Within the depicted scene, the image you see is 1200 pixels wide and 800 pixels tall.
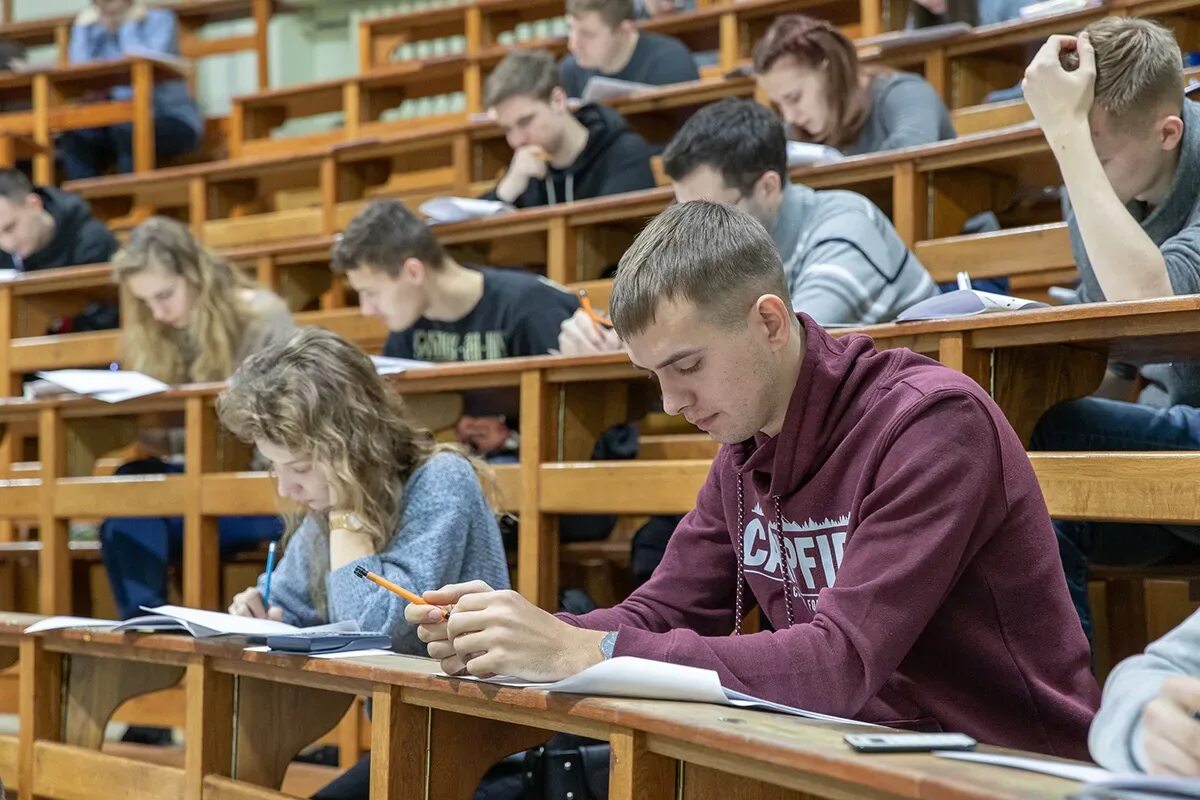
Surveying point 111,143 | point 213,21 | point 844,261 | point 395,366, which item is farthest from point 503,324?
point 213,21

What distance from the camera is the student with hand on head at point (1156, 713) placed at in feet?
2.24

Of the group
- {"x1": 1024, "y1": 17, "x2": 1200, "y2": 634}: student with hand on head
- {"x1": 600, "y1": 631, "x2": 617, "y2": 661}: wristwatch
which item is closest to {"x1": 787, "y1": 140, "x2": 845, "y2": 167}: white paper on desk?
{"x1": 1024, "y1": 17, "x2": 1200, "y2": 634}: student with hand on head

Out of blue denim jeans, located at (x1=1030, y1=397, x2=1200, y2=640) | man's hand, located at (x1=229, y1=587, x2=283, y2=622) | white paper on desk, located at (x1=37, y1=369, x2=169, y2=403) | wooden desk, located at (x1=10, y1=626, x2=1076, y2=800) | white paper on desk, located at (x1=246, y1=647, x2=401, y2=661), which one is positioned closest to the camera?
wooden desk, located at (x1=10, y1=626, x2=1076, y2=800)

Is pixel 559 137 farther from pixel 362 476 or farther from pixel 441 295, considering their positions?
pixel 362 476

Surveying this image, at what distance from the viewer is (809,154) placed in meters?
2.21

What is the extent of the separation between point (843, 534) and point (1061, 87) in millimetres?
646

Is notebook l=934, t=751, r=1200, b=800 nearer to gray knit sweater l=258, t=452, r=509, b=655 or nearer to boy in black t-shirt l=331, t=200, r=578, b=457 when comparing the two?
gray knit sweater l=258, t=452, r=509, b=655

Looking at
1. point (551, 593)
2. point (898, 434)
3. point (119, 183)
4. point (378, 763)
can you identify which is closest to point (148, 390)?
point (551, 593)

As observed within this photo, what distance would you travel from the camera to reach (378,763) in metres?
1.14

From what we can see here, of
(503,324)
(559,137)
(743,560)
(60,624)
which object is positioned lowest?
(60,624)

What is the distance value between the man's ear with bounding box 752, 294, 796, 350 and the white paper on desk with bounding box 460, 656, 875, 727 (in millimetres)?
266

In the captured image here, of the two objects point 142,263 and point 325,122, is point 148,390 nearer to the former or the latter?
point 142,263

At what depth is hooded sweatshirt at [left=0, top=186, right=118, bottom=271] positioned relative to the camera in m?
3.27

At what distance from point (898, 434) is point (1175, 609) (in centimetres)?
90
